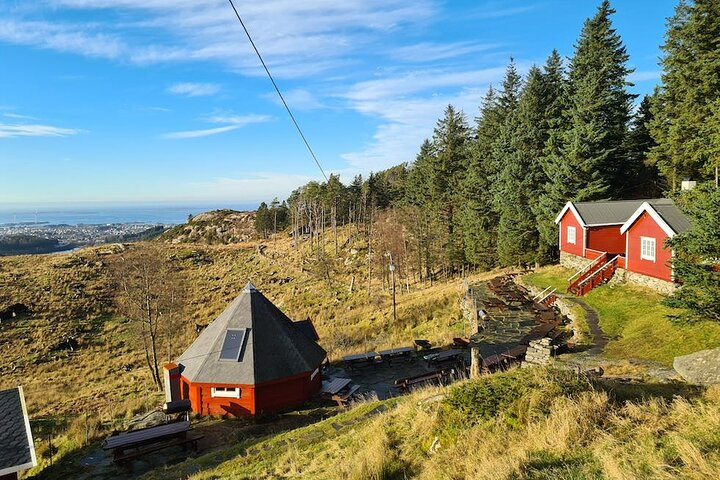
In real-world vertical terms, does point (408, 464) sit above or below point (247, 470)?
above

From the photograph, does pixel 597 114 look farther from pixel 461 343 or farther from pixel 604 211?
pixel 461 343

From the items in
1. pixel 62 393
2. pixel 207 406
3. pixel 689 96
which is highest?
pixel 689 96

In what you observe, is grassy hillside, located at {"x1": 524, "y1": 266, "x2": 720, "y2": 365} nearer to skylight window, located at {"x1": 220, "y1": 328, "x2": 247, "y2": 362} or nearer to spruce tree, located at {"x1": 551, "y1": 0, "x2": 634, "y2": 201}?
spruce tree, located at {"x1": 551, "y1": 0, "x2": 634, "y2": 201}

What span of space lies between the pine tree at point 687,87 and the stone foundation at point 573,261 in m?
8.54

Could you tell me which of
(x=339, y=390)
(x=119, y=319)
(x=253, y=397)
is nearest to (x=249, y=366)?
(x=253, y=397)

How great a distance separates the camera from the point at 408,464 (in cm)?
727

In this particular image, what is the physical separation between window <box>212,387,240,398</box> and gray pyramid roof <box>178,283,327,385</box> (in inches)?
15.3

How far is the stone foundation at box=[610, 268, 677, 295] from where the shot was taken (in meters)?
20.7

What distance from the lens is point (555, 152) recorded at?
33188 millimetres

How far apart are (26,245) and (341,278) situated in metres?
121

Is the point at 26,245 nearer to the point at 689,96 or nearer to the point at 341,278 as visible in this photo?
the point at 341,278

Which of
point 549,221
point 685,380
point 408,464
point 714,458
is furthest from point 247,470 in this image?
point 549,221

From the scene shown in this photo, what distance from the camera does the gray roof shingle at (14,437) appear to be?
961 cm

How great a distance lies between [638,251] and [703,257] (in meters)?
12.0
